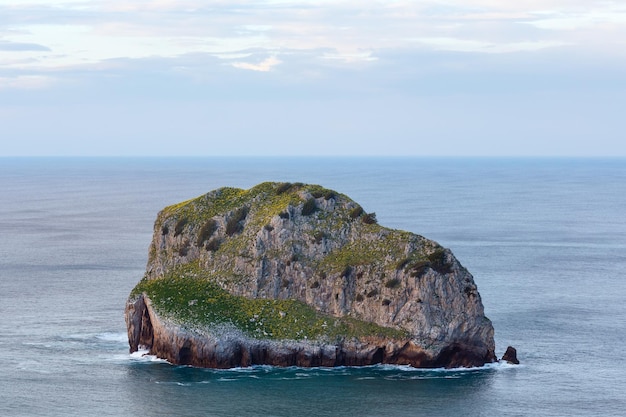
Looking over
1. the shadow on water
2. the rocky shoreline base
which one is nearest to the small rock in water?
the rocky shoreline base

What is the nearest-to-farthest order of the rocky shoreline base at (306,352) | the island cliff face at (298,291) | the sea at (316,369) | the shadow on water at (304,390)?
the shadow on water at (304,390) → the sea at (316,369) → the rocky shoreline base at (306,352) → the island cliff face at (298,291)

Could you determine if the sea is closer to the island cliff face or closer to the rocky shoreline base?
the rocky shoreline base

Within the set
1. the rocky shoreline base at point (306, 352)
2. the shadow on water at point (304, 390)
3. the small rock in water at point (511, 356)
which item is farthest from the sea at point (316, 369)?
the rocky shoreline base at point (306, 352)

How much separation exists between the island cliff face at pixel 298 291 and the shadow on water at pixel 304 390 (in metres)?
1.78

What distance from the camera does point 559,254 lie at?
504 ft

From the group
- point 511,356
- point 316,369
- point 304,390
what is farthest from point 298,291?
point 511,356

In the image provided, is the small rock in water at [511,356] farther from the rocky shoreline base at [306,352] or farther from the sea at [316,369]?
the rocky shoreline base at [306,352]

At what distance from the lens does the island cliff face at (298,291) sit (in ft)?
291

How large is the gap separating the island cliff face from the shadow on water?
178cm

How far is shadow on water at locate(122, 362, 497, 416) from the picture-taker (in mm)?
77750

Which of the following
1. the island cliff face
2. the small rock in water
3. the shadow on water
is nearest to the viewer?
the shadow on water

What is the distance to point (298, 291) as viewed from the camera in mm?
94250

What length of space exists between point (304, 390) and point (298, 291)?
13508 mm

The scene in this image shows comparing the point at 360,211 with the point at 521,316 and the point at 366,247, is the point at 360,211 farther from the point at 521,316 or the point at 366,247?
the point at 521,316
